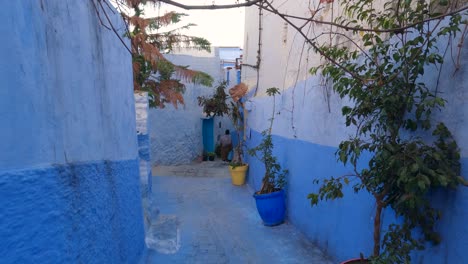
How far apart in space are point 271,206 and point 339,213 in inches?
67.2

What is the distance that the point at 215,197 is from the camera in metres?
7.86

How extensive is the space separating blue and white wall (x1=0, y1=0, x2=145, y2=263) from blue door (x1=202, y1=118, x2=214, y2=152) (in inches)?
444

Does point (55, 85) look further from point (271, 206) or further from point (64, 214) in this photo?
point (271, 206)

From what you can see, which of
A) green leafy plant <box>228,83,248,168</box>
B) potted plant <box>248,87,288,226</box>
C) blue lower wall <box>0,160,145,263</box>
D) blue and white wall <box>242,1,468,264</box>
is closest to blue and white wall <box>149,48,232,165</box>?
green leafy plant <box>228,83,248,168</box>

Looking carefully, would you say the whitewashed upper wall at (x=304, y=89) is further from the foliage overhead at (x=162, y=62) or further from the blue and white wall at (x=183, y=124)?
the blue and white wall at (x=183, y=124)

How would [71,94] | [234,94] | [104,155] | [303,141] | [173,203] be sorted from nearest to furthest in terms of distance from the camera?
[71,94] → [104,155] → [303,141] → [173,203] → [234,94]

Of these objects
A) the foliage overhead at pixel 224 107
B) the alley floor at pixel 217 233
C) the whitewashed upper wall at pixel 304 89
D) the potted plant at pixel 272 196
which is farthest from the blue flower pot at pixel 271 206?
the foliage overhead at pixel 224 107

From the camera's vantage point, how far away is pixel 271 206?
18.0ft

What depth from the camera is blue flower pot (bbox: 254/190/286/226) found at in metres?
5.48

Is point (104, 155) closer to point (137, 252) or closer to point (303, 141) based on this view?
point (137, 252)

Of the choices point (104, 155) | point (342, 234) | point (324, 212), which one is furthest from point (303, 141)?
point (104, 155)

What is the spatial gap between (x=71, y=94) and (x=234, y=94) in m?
7.90

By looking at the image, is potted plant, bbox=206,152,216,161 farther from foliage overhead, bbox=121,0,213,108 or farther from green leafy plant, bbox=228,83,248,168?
foliage overhead, bbox=121,0,213,108

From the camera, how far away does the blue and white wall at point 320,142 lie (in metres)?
2.19
